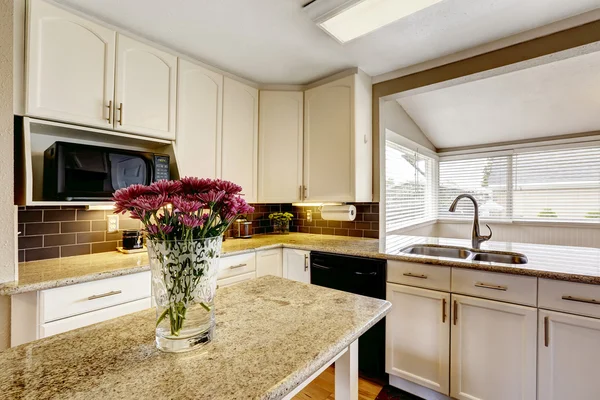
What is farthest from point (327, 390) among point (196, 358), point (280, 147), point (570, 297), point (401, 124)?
point (401, 124)

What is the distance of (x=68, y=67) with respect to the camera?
1.59 meters

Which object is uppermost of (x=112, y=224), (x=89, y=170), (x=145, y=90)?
(x=145, y=90)

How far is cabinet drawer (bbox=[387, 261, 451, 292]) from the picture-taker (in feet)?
5.44

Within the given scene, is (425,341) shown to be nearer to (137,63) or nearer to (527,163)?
(137,63)

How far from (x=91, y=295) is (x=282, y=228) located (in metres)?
1.80

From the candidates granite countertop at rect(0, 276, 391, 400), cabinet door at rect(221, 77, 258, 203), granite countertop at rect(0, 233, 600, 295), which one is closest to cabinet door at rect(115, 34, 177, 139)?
cabinet door at rect(221, 77, 258, 203)

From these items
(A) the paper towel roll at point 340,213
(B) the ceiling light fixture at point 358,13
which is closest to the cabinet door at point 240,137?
(A) the paper towel roll at point 340,213

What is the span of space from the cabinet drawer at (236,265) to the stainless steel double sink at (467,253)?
1108 mm

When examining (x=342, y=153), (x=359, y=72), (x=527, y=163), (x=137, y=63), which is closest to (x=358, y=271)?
(x=342, y=153)

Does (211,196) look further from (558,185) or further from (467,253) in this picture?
(558,185)

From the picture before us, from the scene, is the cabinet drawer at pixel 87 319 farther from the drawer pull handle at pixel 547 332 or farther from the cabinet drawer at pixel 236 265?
the drawer pull handle at pixel 547 332

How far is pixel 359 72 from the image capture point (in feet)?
7.77

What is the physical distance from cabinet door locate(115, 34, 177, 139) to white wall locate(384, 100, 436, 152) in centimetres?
187

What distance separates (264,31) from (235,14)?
0.74 ft
